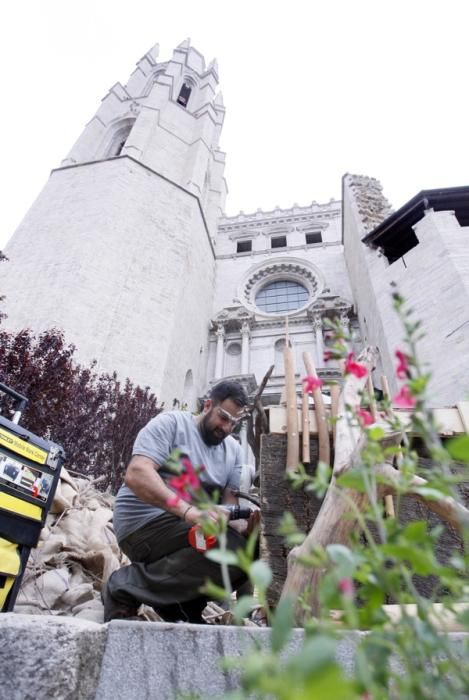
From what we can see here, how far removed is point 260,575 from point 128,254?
14647 millimetres

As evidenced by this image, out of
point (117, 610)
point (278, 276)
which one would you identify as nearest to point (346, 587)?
point (117, 610)

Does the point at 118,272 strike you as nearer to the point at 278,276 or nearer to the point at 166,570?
the point at 278,276

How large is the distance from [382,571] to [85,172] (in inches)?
747

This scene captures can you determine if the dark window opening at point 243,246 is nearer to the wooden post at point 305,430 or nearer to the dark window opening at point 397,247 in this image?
the dark window opening at point 397,247

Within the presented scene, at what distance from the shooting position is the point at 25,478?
8.03 ft

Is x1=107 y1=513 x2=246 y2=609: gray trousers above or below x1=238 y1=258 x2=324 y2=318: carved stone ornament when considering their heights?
below

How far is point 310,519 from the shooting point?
266 cm

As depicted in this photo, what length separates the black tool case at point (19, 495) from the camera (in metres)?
2.18

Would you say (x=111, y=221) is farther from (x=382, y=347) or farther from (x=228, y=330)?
(x=382, y=347)

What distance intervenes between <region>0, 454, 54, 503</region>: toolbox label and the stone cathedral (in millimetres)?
7051

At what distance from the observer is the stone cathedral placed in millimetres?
9859

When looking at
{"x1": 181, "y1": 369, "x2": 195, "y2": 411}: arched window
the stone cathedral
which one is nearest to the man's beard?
the stone cathedral

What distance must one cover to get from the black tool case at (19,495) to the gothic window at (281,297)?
16.7m

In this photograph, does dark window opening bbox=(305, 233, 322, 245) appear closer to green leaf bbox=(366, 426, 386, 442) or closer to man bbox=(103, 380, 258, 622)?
man bbox=(103, 380, 258, 622)
